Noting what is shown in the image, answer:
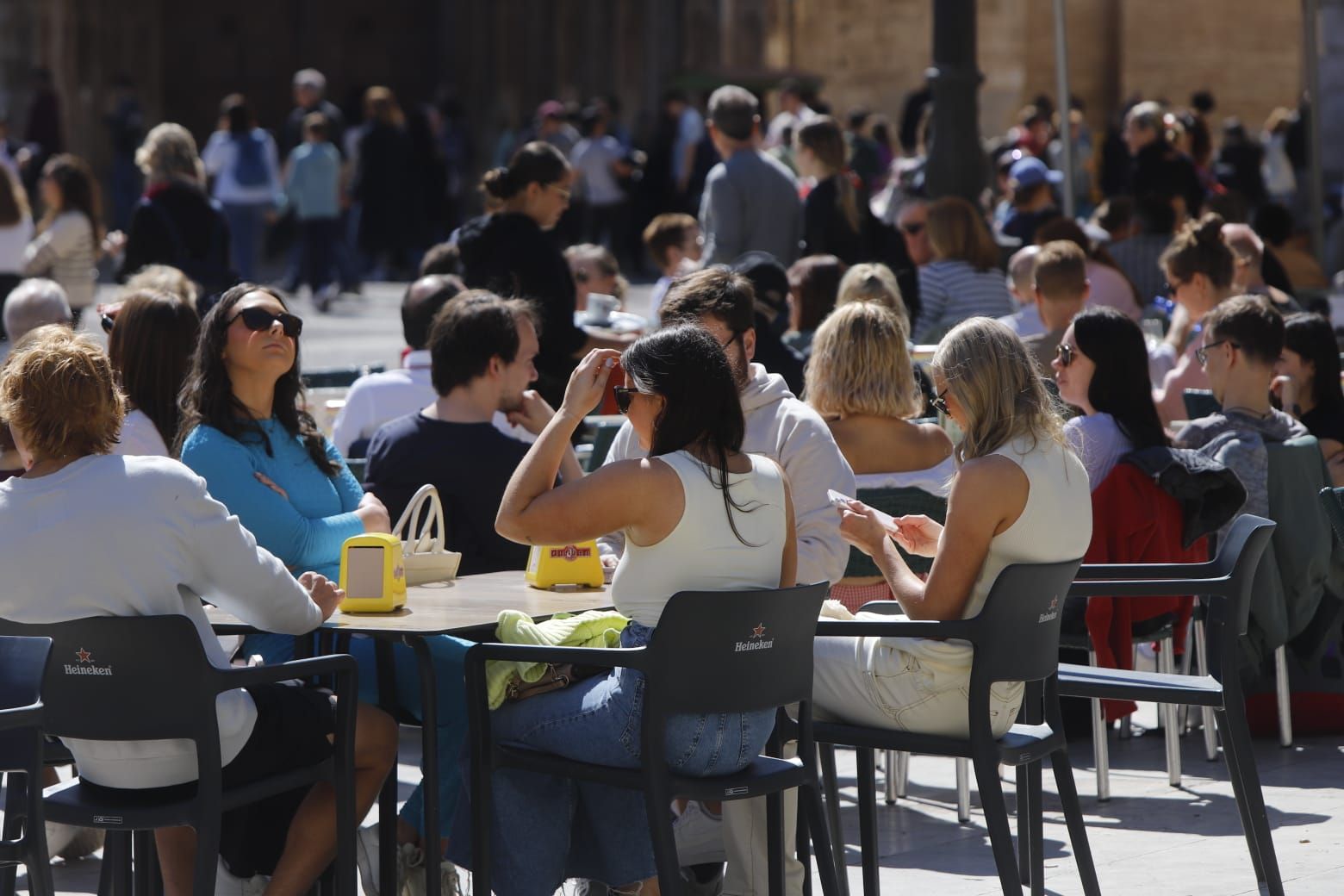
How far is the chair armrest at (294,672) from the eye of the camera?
3.92 meters

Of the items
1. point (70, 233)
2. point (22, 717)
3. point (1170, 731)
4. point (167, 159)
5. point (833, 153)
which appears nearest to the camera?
point (22, 717)

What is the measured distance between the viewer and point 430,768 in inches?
172

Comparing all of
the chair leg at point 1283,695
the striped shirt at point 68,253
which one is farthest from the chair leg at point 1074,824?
the striped shirt at point 68,253

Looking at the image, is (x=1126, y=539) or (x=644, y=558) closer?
(x=644, y=558)

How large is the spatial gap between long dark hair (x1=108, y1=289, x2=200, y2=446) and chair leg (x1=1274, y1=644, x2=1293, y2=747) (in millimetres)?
3291

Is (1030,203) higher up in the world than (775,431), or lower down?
lower down

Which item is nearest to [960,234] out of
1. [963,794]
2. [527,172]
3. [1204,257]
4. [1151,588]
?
[1204,257]

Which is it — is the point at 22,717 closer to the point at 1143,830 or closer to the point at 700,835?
the point at 700,835

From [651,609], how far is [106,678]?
105cm

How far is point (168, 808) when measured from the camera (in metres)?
3.91

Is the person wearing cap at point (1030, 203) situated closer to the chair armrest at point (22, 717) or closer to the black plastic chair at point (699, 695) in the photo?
the black plastic chair at point (699, 695)

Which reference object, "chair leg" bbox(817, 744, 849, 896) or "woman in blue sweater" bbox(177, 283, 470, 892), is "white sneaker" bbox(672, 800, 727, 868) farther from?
"woman in blue sweater" bbox(177, 283, 470, 892)

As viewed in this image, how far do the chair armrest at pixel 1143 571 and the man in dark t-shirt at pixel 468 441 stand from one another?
1.29 m

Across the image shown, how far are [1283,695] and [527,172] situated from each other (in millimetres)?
3110
